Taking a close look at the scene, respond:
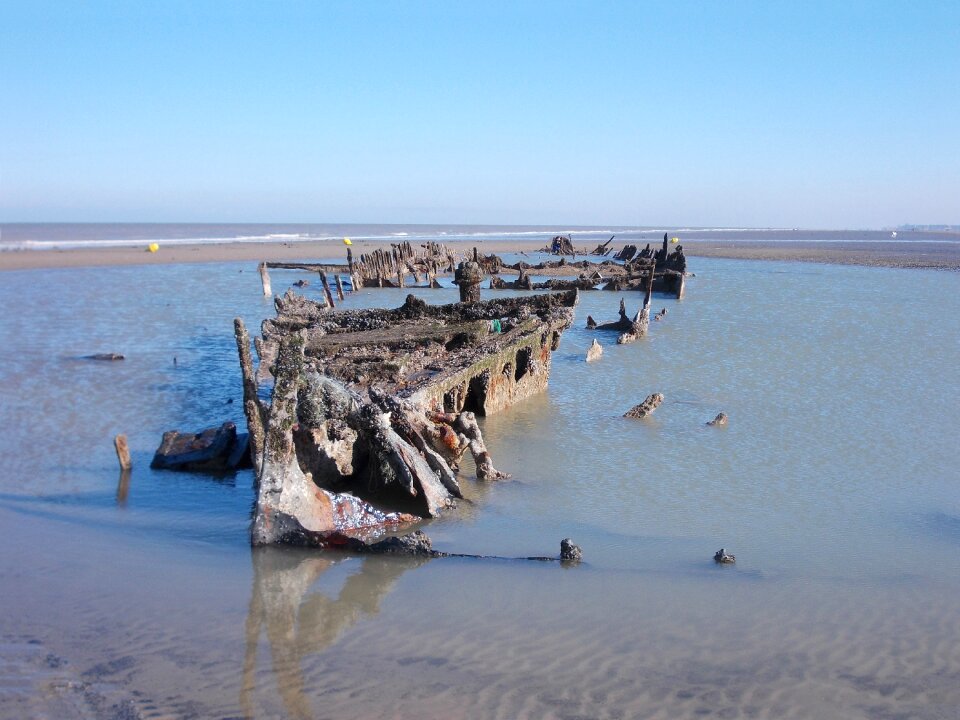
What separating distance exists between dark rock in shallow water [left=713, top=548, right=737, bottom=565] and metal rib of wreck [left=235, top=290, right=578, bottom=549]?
2163 millimetres

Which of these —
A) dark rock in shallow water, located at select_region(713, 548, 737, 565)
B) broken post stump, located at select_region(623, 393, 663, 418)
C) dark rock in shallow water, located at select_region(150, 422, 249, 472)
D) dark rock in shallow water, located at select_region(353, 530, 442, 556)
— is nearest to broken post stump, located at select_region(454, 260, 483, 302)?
broken post stump, located at select_region(623, 393, 663, 418)

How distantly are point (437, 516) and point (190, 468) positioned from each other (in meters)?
2.62

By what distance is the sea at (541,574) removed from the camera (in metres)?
4.22

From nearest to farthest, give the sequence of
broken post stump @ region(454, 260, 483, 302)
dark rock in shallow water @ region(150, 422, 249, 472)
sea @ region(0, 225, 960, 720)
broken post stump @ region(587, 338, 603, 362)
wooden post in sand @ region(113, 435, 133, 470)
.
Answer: sea @ region(0, 225, 960, 720)
wooden post in sand @ region(113, 435, 133, 470)
dark rock in shallow water @ region(150, 422, 249, 472)
broken post stump @ region(587, 338, 603, 362)
broken post stump @ region(454, 260, 483, 302)

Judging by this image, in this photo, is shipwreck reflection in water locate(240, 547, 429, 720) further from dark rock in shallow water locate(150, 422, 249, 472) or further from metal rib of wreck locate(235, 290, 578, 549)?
dark rock in shallow water locate(150, 422, 249, 472)

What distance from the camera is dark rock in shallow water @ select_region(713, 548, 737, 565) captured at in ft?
19.2

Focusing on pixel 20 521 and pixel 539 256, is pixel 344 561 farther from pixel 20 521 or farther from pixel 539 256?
pixel 539 256

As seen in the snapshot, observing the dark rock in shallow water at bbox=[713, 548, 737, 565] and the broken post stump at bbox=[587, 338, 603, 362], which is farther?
the broken post stump at bbox=[587, 338, 603, 362]

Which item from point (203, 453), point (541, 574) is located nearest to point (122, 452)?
point (203, 453)

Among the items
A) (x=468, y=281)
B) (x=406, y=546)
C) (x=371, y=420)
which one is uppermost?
(x=468, y=281)

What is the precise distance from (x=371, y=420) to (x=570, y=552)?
197 cm

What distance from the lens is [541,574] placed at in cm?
562

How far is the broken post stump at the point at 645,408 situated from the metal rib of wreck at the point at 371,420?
162cm

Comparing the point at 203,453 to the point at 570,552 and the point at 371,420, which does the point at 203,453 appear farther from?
the point at 570,552
